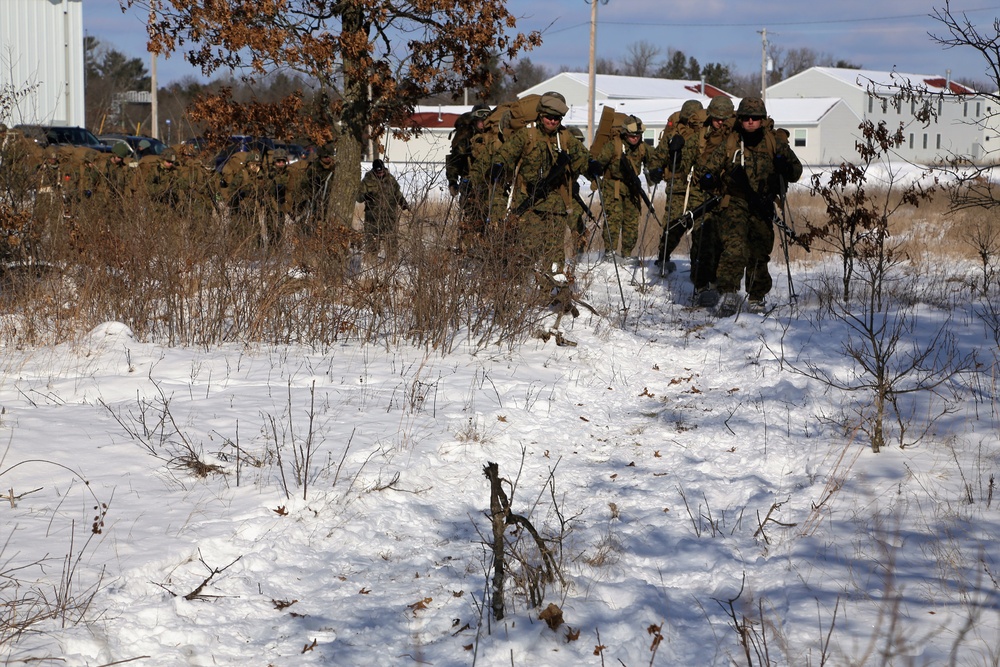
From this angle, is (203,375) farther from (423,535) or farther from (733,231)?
(733,231)

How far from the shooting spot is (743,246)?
9.05 metres

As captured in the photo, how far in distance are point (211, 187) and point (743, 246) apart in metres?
5.11

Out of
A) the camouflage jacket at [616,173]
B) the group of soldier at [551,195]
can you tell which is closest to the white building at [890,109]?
the camouflage jacket at [616,173]

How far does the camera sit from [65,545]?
366 centimetres

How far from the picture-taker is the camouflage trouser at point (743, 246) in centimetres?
908

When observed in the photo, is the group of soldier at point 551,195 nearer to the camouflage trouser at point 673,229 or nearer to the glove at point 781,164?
the glove at point 781,164

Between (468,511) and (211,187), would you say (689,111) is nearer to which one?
(211,187)

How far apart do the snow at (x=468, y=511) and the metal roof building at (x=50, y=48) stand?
22179 mm

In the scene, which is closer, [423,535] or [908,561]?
[908,561]

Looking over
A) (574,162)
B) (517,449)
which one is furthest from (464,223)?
(517,449)

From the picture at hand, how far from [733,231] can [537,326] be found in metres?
2.22

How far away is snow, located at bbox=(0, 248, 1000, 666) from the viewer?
Answer: 125 inches

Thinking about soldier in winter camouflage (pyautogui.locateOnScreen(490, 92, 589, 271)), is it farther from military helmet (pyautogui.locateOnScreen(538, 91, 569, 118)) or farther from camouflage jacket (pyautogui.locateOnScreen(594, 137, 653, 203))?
camouflage jacket (pyautogui.locateOnScreen(594, 137, 653, 203))

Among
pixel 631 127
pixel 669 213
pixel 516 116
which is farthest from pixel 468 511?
pixel 631 127
